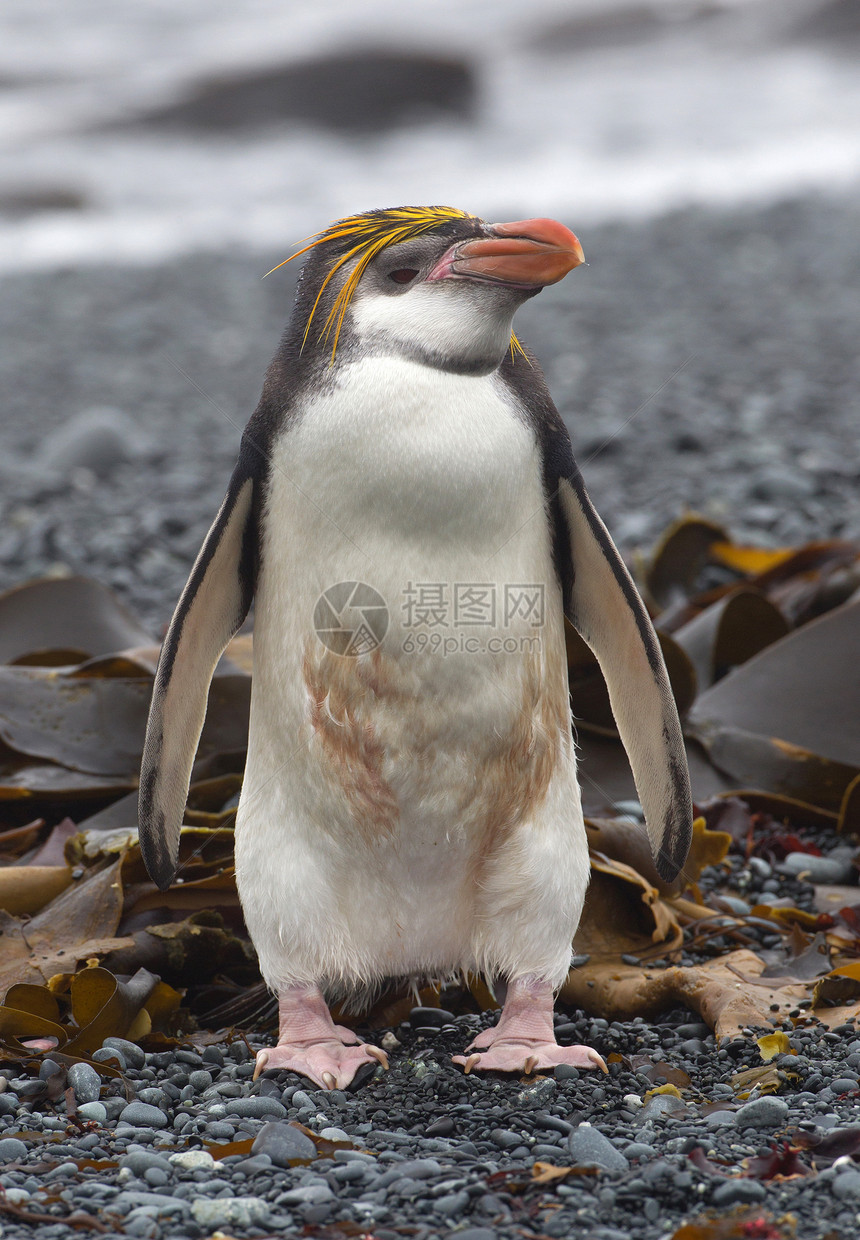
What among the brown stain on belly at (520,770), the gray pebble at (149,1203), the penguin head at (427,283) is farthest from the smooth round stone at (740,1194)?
the penguin head at (427,283)

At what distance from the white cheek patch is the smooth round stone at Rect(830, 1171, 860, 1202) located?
1686mm

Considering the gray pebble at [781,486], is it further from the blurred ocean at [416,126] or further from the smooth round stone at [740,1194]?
the blurred ocean at [416,126]

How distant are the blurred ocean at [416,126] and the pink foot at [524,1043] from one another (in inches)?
619

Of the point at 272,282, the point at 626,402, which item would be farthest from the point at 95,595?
the point at 272,282

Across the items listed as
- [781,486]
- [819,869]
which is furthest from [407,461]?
[781,486]

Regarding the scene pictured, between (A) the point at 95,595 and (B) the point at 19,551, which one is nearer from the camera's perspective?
(A) the point at 95,595

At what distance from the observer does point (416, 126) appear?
935 inches

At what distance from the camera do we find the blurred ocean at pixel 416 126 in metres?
19.2

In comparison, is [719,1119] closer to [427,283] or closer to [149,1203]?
[149,1203]

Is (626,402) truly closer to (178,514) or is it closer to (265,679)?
(178,514)

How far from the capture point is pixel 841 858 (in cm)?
392

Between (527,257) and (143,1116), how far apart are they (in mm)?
1852

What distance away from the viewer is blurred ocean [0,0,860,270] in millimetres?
19188

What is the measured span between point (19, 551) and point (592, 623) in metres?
5.02
